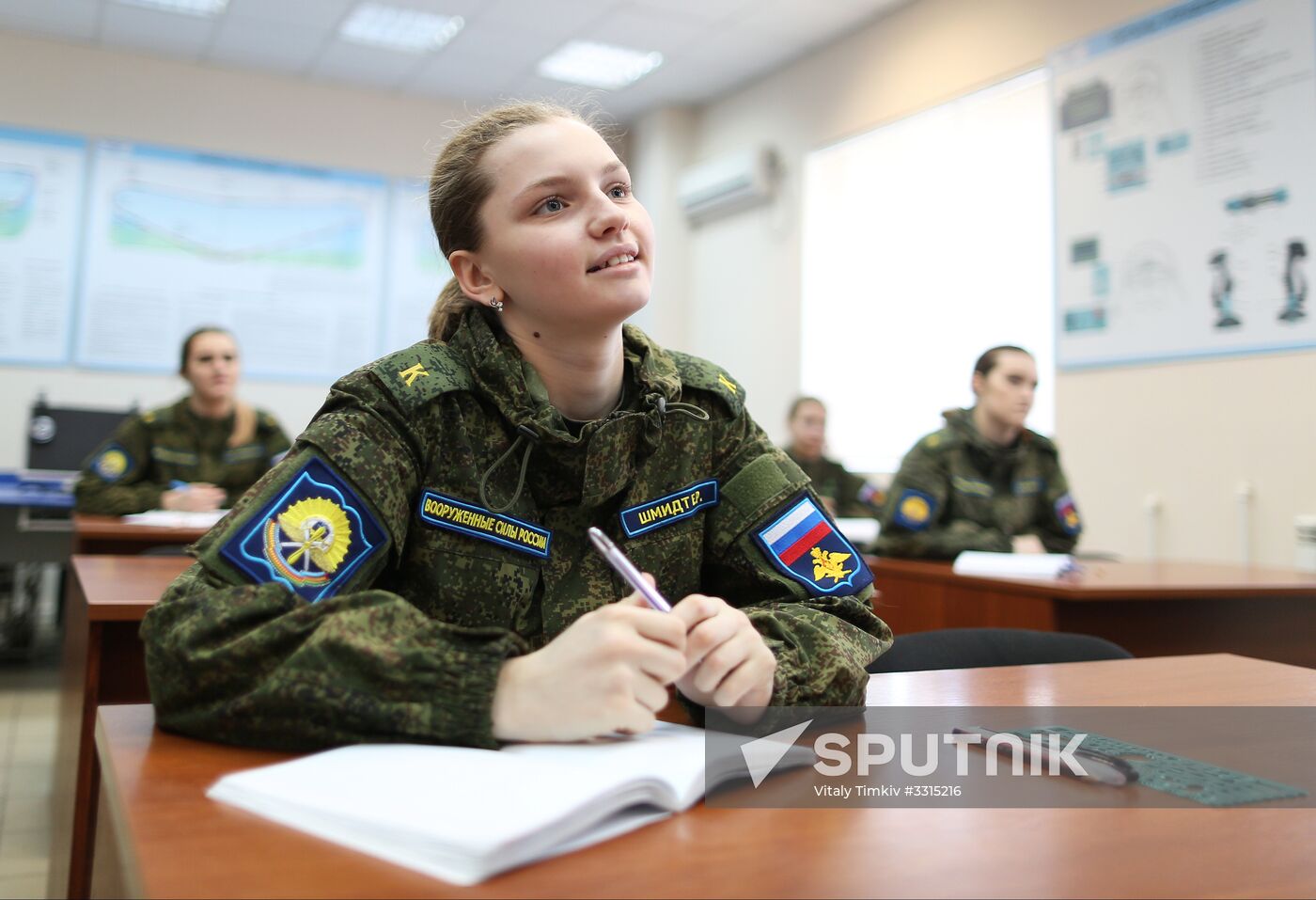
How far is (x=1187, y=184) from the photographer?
12.5ft

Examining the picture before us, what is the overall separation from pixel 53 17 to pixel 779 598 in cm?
597


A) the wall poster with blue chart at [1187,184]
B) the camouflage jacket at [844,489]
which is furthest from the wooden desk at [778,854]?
the camouflage jacket at [844,489]

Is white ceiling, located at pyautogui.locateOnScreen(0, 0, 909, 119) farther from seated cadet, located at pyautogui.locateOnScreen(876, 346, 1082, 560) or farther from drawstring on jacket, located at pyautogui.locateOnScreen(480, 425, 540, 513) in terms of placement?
drawstring on jacket, located at pyautogui.locateOnScreen(480, 425, 540, 513)

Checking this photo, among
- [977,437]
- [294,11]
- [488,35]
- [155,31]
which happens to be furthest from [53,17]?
[977,437]

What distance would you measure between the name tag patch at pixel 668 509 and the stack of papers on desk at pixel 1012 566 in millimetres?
1677

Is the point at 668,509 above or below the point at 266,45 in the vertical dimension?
below

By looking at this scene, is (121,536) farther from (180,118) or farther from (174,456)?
(180,118)

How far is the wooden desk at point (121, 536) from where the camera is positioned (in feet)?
9.12

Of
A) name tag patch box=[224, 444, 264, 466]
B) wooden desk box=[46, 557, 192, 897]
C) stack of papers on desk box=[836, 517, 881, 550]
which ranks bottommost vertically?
wooden desk box=[46, 557, 192, 897]

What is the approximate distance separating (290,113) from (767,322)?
3173 millimetres

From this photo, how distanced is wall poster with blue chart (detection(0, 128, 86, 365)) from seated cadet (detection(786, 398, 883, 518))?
4.06 meters

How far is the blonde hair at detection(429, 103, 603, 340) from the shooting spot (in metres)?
1.21

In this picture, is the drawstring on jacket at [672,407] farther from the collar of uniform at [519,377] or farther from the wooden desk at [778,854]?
the wooden desk at [778,854]

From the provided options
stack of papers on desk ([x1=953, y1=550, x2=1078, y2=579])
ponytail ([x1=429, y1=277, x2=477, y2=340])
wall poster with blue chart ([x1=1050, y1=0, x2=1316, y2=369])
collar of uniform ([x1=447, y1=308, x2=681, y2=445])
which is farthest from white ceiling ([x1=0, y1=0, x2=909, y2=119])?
collar of uniform ([x1=447, y1=308, x2=681, y2=445])
